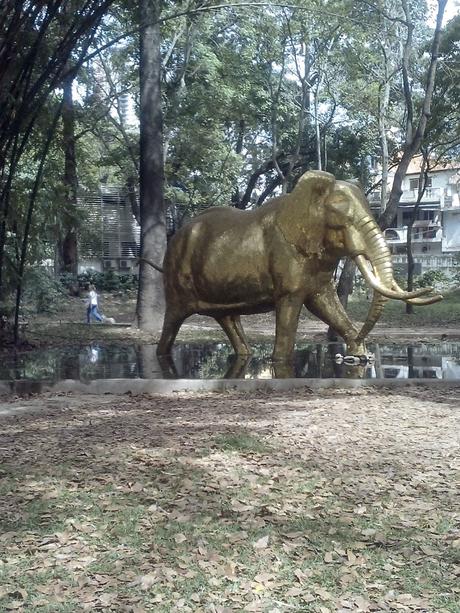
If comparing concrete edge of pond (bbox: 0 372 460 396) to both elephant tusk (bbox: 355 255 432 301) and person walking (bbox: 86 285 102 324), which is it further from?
person walking (bbox: 86 285 102 324)

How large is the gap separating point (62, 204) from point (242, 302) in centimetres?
561

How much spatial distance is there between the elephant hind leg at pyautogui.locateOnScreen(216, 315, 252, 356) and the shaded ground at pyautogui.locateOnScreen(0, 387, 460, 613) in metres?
3.03

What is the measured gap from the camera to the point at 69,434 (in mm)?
6844

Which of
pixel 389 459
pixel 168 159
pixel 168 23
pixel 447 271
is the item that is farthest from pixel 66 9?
pixel 447 271

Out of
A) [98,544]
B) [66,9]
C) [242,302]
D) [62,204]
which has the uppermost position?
[66,9]

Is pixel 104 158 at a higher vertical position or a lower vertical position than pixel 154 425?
higher

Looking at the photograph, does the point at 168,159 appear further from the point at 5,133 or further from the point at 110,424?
the point at 110,424

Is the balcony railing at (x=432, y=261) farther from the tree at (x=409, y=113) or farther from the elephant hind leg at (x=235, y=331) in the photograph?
the elephant hind leg at (x=235, y=331)

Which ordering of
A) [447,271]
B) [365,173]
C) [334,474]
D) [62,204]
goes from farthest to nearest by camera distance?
[447,271], [365,173], [62,204], [334,474]

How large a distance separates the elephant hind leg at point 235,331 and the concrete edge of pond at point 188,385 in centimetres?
156

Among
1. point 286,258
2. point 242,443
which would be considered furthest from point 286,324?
point 242,443

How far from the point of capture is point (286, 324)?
30.8 feet

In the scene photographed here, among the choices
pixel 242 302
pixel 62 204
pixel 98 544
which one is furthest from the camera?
pixel 62 204

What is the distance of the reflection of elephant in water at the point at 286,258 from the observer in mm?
8984
